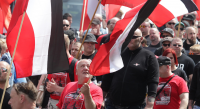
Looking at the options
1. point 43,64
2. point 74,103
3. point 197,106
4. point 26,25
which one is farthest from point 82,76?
point 197,106

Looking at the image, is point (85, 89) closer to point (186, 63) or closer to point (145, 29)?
point (186, 63)

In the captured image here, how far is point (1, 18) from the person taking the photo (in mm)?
8195

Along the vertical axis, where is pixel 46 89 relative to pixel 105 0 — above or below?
below

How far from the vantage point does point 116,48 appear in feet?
15.8

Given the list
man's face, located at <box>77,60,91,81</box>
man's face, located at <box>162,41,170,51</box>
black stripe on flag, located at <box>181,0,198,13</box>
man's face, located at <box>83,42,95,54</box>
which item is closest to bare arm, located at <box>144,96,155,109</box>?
man's face, located at <box>77,60,91,81</box>

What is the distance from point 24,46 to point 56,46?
0.43m

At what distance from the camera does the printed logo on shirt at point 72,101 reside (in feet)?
17.0

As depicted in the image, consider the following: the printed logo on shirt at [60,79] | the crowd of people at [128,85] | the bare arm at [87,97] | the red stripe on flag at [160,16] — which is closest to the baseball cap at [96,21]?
the red stripe on flag at [160,16]

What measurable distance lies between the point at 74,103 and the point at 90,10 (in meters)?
3.93

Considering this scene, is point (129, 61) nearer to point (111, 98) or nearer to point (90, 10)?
point (111, 98)

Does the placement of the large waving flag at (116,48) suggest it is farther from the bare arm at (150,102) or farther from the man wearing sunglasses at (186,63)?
the man wearing sunglasses at (186,63)

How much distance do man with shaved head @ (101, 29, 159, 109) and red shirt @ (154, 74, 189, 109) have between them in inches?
16.1

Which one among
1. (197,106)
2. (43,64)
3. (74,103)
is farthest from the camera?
(197,106)

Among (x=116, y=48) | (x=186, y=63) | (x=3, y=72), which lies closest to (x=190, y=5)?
(x=186, y=63)
